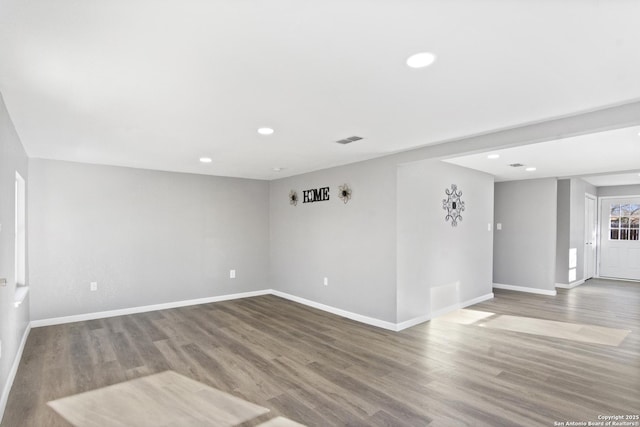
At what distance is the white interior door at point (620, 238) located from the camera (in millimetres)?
7816

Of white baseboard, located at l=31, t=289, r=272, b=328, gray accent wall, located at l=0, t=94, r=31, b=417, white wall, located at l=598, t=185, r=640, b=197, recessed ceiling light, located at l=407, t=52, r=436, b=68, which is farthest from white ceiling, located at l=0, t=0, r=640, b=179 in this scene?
white wall, located at l=598, t=185, r=640, b=197

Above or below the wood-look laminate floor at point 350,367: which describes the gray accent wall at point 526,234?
above

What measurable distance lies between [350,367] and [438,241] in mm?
2480

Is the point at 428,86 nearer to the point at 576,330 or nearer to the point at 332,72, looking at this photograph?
the point at 332,72

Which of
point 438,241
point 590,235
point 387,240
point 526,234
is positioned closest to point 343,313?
point 387,240

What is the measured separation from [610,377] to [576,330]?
4.79ft

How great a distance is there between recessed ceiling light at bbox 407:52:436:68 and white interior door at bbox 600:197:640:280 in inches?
351

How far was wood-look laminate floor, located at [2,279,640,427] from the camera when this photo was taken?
2.44m

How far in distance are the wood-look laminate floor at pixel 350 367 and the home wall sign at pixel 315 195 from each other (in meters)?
1.82

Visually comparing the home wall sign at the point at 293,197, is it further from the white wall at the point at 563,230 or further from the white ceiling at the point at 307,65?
the white wall at the point at 563,230

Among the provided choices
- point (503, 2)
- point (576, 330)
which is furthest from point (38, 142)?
point (576, 330)

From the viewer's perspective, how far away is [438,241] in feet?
16.1

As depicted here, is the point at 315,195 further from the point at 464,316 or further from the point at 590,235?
the point at 590,235

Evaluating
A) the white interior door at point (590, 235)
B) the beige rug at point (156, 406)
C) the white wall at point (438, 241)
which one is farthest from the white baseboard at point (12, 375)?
the white interior door at point (590, 235)
